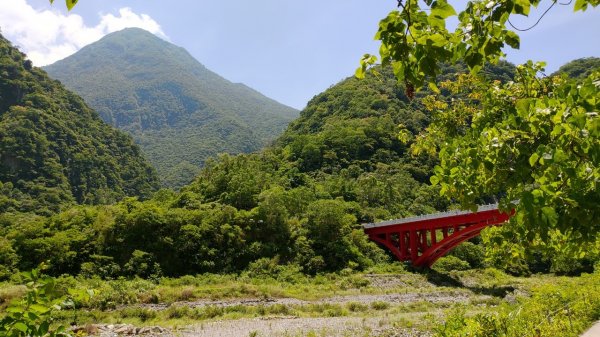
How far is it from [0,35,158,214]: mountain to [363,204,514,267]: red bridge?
148 feet

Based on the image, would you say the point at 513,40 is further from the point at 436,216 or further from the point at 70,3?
the point at 436,216

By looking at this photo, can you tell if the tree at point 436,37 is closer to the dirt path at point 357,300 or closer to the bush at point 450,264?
the dirt path at point 357,300

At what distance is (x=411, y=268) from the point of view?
3369 cm

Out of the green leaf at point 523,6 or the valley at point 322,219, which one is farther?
the valley at point 322,219

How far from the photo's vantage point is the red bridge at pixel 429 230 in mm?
27389

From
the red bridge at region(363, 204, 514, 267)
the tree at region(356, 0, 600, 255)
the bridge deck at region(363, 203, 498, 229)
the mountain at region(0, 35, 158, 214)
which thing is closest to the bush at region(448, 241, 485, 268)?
the red bridge at region(363, 204, 514, 267)

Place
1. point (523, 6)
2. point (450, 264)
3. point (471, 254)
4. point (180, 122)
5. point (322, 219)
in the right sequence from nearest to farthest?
point (523, 6) → point (322, 219) → point (450, 264) → point (471, 254) → point (180, 122)

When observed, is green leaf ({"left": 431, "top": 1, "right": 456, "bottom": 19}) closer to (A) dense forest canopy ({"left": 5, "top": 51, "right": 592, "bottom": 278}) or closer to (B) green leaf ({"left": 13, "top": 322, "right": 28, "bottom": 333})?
(B) green leaf ({"left": 13, "top": 322, "right": 28, "bottom": 333})

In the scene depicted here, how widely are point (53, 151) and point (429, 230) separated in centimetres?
5976

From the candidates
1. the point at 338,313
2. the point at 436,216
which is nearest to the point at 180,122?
the point at 436,216

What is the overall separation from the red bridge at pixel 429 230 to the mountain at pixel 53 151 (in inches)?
1774

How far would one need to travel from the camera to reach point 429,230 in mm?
33594

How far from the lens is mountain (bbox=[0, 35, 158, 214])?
2330 inches

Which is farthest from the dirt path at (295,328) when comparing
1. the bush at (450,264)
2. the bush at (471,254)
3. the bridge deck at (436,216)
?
the bush at (471,254)
